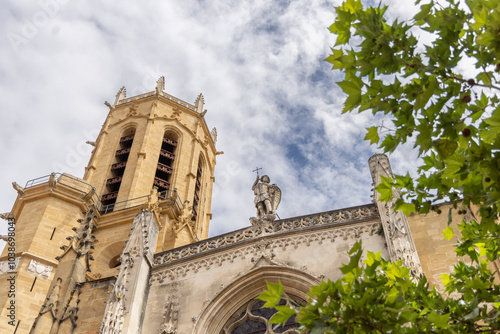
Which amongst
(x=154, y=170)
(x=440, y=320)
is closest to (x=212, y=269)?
(x=440, y=320)

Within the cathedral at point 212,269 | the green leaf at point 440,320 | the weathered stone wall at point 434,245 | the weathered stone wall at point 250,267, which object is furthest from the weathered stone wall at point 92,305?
the green leaf at point 440,320

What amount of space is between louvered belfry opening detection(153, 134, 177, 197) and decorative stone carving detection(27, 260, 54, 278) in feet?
30.8

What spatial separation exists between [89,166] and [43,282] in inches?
512

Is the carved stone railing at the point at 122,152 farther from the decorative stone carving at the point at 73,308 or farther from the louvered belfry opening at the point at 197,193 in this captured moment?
the decorative stone carving at the point at 73,308

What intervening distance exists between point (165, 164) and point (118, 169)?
278cm

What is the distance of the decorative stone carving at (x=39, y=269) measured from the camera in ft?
67.4

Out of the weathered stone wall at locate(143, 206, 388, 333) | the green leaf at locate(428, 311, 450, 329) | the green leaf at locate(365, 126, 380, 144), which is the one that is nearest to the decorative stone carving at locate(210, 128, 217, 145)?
the weathered stone wall at locate(143, 206, 388, 333)

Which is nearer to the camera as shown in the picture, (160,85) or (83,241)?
(83,241)

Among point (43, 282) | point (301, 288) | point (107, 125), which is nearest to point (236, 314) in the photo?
point (301, 288)

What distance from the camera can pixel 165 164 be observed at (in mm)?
33188

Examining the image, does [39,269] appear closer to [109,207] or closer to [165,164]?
[109,207]

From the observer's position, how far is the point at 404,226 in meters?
12.2

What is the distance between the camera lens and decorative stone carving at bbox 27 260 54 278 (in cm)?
2053

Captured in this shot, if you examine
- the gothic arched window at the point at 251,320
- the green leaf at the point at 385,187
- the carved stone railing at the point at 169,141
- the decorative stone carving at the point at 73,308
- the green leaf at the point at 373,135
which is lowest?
the green leaf at the point at 385,187
